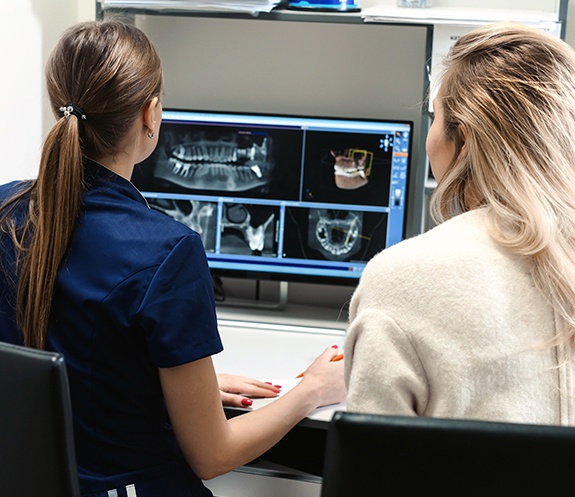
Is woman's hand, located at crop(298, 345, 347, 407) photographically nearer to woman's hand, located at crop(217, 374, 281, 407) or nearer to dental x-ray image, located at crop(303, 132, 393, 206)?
woman's hand, located at crop(217, 374, 281, 407)

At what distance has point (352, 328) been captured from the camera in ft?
3.52

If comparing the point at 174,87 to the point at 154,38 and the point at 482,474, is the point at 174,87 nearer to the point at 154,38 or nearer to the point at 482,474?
the point at 154,38

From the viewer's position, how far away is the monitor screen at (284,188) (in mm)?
2174

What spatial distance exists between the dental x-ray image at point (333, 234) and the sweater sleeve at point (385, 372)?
1130 millimetres

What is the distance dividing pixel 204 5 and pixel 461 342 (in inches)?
51.3

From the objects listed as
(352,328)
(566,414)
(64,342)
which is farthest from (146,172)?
(566,414)

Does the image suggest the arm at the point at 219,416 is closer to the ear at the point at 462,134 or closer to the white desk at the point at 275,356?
the white desk at the point at 275,356

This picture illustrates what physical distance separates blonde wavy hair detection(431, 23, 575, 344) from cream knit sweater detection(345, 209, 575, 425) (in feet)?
0.10

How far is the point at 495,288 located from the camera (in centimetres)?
103

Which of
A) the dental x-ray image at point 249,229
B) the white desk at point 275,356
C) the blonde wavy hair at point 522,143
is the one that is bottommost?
the white desk at point 275,356

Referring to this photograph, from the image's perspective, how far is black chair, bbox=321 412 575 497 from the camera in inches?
30.4

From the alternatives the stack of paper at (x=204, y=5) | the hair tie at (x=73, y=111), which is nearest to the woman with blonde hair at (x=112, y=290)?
the hair tie at (x=73, y=111)

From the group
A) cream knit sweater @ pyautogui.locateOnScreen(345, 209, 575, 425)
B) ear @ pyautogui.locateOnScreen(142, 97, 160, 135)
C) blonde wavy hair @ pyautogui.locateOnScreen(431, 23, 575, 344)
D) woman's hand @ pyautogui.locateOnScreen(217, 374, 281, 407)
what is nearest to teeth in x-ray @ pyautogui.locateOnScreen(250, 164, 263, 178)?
woman's hand @ pyautogui.locateOnScreen(217, 374, 281, 407)

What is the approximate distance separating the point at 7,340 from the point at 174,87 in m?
1.27
